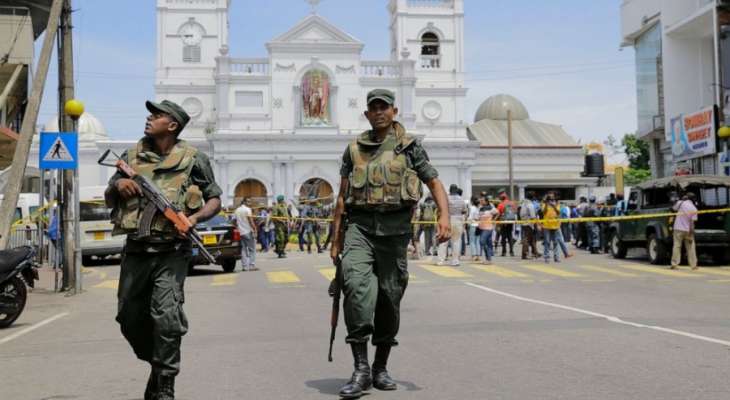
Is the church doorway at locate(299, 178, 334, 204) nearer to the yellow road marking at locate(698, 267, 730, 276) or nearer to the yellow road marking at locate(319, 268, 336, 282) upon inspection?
the yellow road marking at locate(319, 268, 336, 282)

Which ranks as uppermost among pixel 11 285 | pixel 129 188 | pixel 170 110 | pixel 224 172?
pixel 224 172

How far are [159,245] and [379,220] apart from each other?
1.49 metres

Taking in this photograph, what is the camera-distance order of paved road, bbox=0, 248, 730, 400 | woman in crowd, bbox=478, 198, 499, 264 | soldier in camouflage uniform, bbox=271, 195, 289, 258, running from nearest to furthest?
paved road, bbox=0, 248, 730, 400, woman in crowd, bbox=478, 198, 499, 264, soldier in camouflage uniform, bbox=271, 195, 289, 258

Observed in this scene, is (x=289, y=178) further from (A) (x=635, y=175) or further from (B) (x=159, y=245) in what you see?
(B) (x=159, y=245)

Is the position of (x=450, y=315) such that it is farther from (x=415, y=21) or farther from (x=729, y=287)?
(x=415, y=21)

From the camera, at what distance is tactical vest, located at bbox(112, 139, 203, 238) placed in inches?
197

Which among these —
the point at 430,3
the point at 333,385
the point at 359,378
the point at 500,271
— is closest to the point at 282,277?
the point at 500,271

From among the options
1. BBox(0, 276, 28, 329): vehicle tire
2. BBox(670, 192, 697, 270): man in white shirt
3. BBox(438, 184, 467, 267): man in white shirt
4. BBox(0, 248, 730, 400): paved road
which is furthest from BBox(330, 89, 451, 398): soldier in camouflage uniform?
BBox(438, 184, 467, 267): man in white shirt

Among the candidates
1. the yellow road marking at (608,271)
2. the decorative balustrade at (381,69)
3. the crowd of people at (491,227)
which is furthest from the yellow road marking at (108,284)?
the decorative balustrade at (381,69)

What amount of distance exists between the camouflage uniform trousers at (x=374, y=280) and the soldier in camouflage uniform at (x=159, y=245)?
38.4 inches

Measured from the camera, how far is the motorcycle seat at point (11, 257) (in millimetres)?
9547

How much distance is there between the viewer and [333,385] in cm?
568

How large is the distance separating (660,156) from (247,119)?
29.5 metres

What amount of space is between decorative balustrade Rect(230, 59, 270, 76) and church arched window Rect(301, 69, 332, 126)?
3099 millimetres
